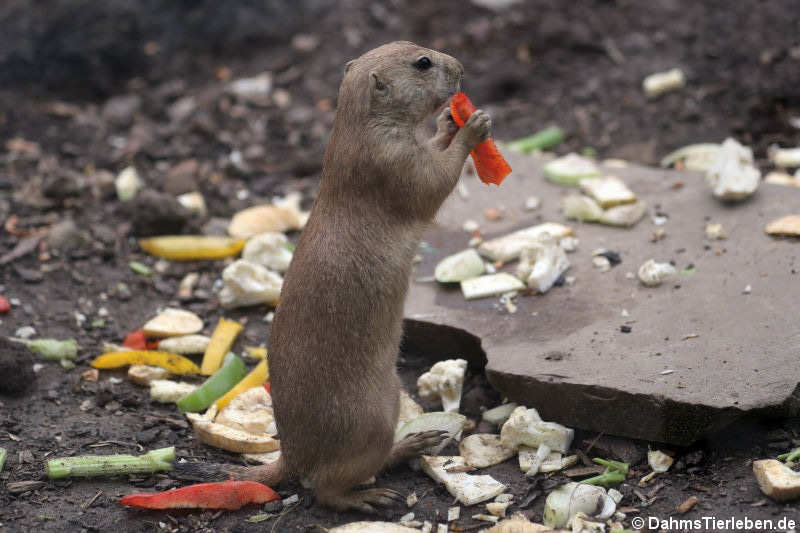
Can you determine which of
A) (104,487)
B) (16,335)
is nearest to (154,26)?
(16,335)

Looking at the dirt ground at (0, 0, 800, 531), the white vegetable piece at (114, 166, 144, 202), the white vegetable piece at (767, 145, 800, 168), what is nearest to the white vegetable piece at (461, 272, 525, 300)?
the dirt ground at (0, 0, 800, 531)

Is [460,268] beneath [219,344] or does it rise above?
above

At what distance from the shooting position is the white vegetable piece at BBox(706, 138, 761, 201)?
5812 mm

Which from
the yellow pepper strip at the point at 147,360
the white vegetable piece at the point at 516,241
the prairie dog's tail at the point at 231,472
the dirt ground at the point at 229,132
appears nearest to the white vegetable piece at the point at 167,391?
the dirt ground at the point at 229,132

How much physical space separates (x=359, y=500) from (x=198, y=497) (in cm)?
77

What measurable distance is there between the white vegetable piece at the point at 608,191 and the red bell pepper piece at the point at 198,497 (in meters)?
3.34

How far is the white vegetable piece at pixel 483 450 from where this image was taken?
4574mm

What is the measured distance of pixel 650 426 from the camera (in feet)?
14.0

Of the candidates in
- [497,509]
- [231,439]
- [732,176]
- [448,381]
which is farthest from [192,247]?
[732,176]

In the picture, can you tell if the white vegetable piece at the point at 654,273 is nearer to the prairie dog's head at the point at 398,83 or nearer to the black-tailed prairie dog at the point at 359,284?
the black-tailed prairie dog at the point at 359,284

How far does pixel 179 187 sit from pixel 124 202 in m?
0.51

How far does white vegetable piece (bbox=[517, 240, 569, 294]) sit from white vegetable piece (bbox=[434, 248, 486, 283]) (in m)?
0.27

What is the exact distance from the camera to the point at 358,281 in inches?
166

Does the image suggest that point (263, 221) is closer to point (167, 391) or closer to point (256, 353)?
point (256, 353)
